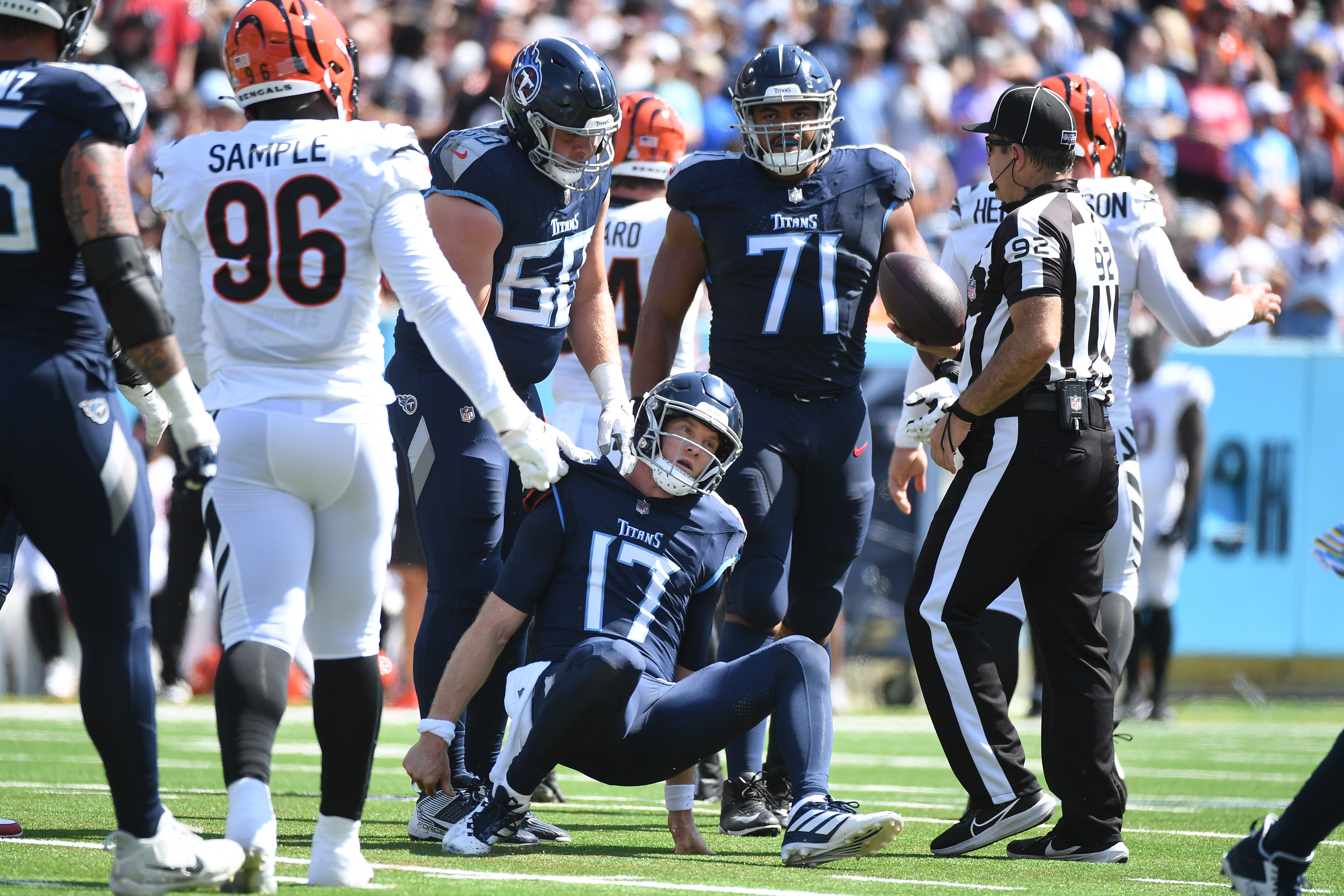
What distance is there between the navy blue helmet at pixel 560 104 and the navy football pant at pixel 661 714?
4.68 feet

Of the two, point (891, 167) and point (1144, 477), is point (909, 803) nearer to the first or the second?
point (891, 167)

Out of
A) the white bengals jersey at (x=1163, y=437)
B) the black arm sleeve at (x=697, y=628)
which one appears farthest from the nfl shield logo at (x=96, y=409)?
the white bengals jersey at (x=1163, y=437)

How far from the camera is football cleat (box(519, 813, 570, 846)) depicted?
4.45 meters

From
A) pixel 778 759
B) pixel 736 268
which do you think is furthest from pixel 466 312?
pixel 778 759

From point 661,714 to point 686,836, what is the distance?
0.38 meters

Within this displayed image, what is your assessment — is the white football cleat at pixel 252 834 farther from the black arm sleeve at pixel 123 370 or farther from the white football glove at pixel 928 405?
the white football glove at pixel 928 405

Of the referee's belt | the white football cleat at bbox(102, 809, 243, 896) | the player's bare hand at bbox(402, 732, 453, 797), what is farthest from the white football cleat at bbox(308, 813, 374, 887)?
the referee's belt

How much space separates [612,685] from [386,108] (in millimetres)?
10273

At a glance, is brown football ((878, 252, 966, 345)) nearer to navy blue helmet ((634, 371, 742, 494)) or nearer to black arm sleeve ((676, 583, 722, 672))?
navy blue helmet ((634, 371, 742, 494))

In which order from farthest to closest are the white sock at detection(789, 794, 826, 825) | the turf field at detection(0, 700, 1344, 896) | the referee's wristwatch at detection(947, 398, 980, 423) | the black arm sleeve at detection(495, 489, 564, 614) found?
the referee's wristwatch at detection(947, 398, 980, 423)
the black arm sleeve at detection(495, 489, 564, 614)
the white sock at detection(789, 794, 826, 825)
the turf field at detection(0, 700, 1344, 896)

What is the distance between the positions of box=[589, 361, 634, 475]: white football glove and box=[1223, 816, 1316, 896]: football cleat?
5.77 ft

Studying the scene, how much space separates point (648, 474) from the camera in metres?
4.36

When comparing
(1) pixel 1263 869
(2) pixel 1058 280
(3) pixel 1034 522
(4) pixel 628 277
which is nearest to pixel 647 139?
(4) pixel 628 277

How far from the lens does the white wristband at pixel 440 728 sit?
4.04 meters
